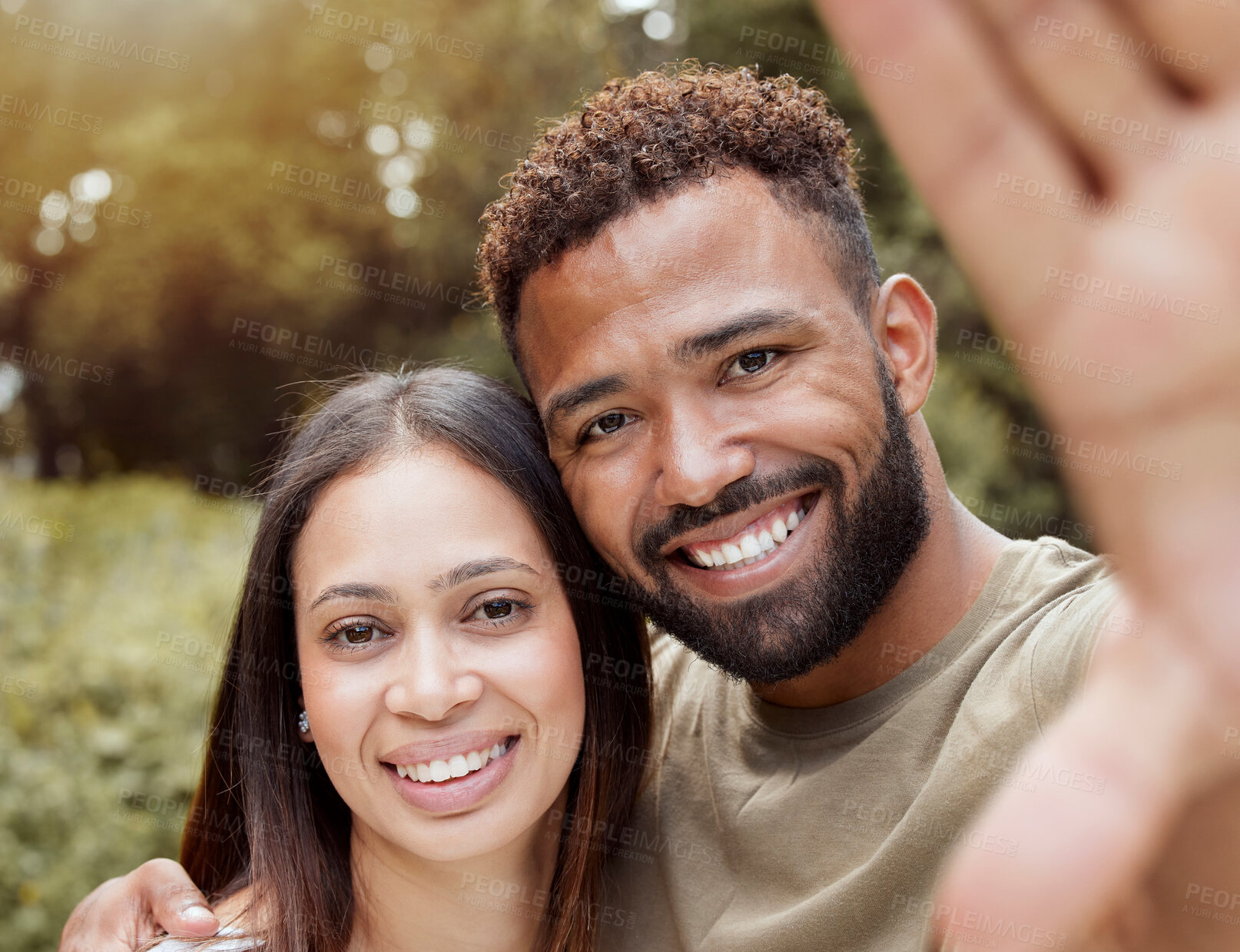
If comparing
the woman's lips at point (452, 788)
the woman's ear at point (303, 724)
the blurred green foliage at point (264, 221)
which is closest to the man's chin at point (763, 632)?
→ the woman's lips at point (452, 788)

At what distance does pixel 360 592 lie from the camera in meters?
2.32

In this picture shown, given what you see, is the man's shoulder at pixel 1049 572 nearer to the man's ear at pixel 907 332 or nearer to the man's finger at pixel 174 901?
the man's ear at pixel 907 332

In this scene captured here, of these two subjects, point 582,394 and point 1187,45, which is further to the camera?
point 582,394

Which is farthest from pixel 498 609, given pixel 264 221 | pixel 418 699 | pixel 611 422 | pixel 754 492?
pixel 264 221

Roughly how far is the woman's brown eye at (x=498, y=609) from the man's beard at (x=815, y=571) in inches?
12.8

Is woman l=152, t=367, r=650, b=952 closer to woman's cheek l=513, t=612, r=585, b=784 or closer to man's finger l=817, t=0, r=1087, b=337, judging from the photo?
woman's cheek l=513, t=612, r=585, b=784

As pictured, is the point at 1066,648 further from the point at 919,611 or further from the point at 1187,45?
the point at 1187,45

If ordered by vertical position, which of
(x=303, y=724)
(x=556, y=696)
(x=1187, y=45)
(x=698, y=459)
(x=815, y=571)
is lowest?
(x=303, y=724)

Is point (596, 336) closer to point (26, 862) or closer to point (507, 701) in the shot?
point (507, 701)

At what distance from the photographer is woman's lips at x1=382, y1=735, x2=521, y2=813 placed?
2.32m

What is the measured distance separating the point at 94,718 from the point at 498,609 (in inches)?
122

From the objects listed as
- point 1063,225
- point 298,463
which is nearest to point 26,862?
point 298,463

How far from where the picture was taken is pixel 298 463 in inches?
102

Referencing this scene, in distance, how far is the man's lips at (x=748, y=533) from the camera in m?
2.37
